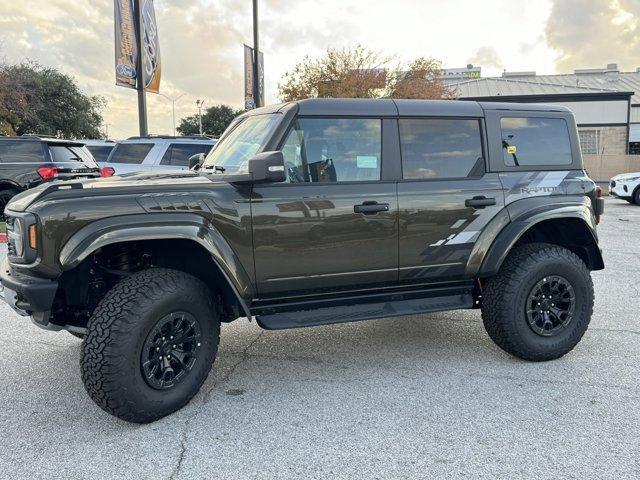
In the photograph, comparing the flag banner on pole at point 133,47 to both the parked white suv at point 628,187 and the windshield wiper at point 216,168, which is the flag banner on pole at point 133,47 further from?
the parked white suv at point 628,187

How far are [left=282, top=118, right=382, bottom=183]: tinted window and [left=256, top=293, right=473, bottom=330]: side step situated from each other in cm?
91

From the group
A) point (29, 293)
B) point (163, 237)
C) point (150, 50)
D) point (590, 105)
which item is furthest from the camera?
point (590, 105)

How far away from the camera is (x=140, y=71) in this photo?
14.1 metres

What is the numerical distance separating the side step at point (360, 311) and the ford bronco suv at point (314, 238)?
0.01 metres

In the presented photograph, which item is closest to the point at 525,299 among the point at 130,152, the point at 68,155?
the point at 130,152

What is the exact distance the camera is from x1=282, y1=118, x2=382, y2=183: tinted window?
3641 mm

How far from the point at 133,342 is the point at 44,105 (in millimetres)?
36742

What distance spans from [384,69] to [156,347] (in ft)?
74.1

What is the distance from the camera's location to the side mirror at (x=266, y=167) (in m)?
3.25

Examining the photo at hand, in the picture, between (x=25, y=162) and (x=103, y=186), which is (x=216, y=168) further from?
(x=25, y=162)

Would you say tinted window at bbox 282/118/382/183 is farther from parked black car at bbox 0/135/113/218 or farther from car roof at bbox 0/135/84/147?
car roof at bbox 0/135/84/147

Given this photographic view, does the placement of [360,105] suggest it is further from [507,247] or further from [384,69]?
[384,69]

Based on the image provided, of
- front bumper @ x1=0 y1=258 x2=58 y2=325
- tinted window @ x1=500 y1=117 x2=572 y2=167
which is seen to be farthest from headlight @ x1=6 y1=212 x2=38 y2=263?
tinted window @ x1=500 y1=117 x2=572 y2=167

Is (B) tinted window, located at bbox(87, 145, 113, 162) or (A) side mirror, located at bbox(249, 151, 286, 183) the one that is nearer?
(A) side mirror, located at bbox(249, 151, 286, 183)
